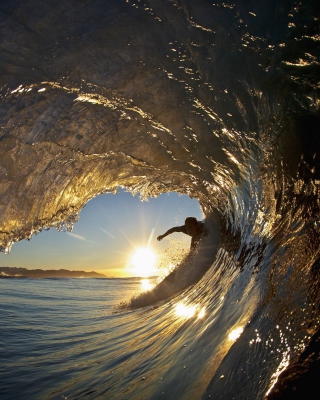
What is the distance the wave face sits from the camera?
1.84m

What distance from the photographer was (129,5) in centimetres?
262

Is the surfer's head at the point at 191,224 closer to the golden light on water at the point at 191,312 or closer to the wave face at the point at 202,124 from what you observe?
the wave face at the point at 202,124

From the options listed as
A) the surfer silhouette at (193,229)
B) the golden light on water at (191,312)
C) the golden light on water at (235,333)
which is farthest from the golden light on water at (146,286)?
the golden light on water at (235,333)

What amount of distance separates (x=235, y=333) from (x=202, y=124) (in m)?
2.72

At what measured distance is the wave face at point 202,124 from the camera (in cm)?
184

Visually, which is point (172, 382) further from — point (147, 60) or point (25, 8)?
point (25, 8)

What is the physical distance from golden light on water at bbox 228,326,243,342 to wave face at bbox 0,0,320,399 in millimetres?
33

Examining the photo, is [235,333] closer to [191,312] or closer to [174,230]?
[191,312]

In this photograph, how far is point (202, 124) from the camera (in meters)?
4.05

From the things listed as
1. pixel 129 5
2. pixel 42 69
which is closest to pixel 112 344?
pixel 42 69

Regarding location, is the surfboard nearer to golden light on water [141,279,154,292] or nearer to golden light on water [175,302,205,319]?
golden light on water [141,279,154,292]

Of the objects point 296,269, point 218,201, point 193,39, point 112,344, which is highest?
point 193,39

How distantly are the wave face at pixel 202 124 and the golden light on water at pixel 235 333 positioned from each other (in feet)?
0.11

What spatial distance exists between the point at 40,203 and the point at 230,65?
364cm
